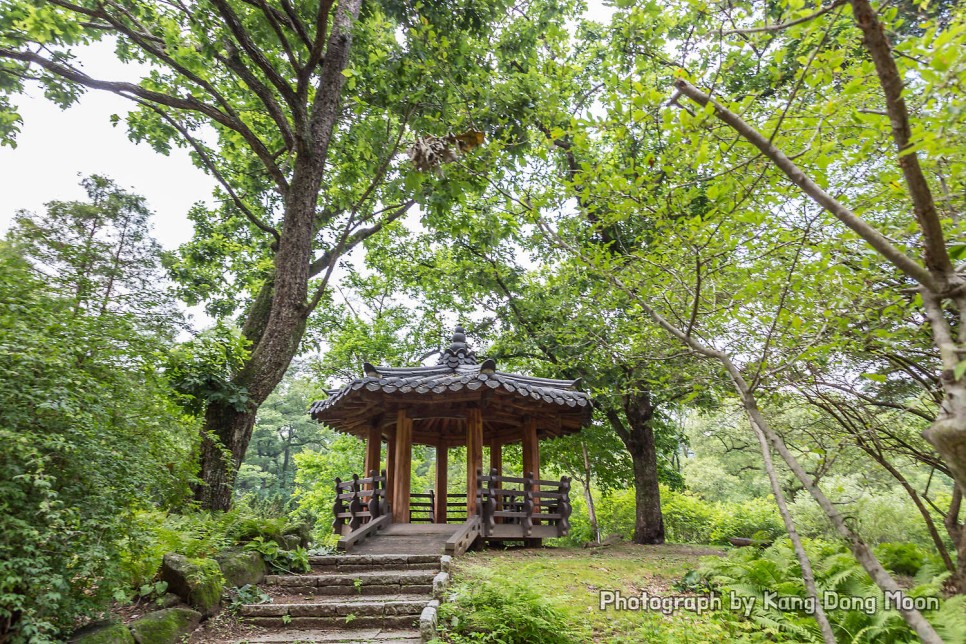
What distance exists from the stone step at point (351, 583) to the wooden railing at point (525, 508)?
8.07 ft

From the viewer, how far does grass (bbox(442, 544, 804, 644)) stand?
4.57 meters

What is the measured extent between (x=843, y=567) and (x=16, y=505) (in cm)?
735

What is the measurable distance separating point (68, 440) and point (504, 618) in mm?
3766

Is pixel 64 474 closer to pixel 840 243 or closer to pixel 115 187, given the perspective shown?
pixel 840 243

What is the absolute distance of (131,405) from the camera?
12.8ft

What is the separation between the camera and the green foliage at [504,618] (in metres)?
4.39

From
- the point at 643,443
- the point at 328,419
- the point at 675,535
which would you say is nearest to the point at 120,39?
the point at 328,419

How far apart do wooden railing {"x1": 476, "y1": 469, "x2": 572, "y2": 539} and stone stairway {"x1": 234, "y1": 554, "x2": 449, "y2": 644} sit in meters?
1.92

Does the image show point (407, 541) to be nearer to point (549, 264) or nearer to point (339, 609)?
point (339, 609)

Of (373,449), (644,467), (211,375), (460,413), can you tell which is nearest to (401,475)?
(373,449)

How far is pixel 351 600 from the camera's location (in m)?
5.70

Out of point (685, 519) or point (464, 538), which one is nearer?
point (464, 538)

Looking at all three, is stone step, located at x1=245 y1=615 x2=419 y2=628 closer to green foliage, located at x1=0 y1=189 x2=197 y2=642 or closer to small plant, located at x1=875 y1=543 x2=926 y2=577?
green foliage, located at x1=0 y1=189 x2=197 y2=642

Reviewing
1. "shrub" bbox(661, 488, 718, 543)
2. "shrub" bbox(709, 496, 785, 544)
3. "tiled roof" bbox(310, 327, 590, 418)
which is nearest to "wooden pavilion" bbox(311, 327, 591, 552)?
"tiled roof" bbox(310, 327, 590, 418)
